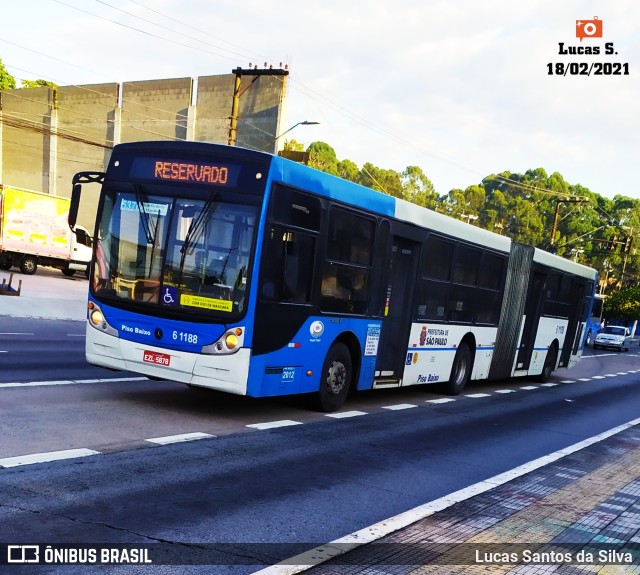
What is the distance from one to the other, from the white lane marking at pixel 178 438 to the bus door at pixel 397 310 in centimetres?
420

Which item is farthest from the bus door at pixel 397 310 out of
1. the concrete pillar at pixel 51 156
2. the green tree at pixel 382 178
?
the green tree at pixel 382 178

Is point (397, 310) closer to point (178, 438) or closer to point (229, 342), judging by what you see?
point (229, 342)

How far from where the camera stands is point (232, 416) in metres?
9.44

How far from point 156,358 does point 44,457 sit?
267 cm

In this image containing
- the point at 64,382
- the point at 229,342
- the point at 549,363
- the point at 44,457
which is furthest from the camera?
the point at 549,363

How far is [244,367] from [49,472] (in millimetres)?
3039

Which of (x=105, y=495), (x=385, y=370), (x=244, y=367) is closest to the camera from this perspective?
(x=105, y=495)

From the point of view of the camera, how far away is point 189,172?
8.96m

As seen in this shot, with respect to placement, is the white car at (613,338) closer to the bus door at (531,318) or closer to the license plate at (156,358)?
the bus door at (531,318)

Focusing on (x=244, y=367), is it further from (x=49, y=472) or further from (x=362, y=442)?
(x=49, y=472)

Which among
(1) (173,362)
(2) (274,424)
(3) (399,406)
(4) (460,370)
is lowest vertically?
(3) (399,406)

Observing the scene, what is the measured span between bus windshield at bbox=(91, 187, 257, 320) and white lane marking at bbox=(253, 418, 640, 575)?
11.0 ft

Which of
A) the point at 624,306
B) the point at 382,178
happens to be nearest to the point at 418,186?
the point at 382,178

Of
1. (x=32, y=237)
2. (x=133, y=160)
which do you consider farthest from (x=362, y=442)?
(x=32, y=237)
